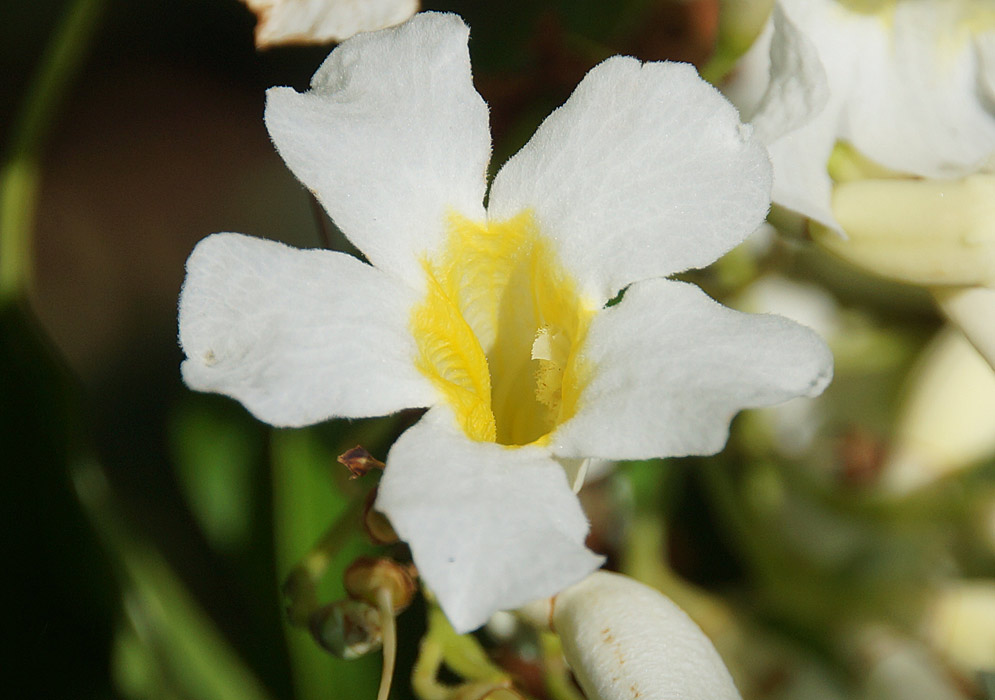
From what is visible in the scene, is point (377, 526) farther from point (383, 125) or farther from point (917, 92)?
point (917, 92)

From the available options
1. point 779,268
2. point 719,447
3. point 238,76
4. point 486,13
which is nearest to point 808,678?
point 779,268

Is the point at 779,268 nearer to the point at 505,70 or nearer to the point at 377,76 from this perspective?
the point at 505,70

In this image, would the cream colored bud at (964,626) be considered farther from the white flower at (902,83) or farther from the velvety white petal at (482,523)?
the velvety white petal at (482,523)

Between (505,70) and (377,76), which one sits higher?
(377,76)

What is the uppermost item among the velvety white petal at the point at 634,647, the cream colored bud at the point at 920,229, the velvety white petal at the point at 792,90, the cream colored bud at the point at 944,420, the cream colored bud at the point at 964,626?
the velvety white petal at the point at 792,90

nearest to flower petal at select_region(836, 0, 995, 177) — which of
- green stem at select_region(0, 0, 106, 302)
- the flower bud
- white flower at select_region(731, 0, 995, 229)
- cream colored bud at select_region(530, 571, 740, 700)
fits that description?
white flower at select_region(731, 0, 995, 229)

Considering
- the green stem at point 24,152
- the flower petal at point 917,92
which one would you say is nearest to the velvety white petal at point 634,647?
the flower petal at point 917,92

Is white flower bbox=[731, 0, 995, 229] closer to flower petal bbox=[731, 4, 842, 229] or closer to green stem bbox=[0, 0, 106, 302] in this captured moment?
flower petal bbox=[731, 4, 842, 229]
